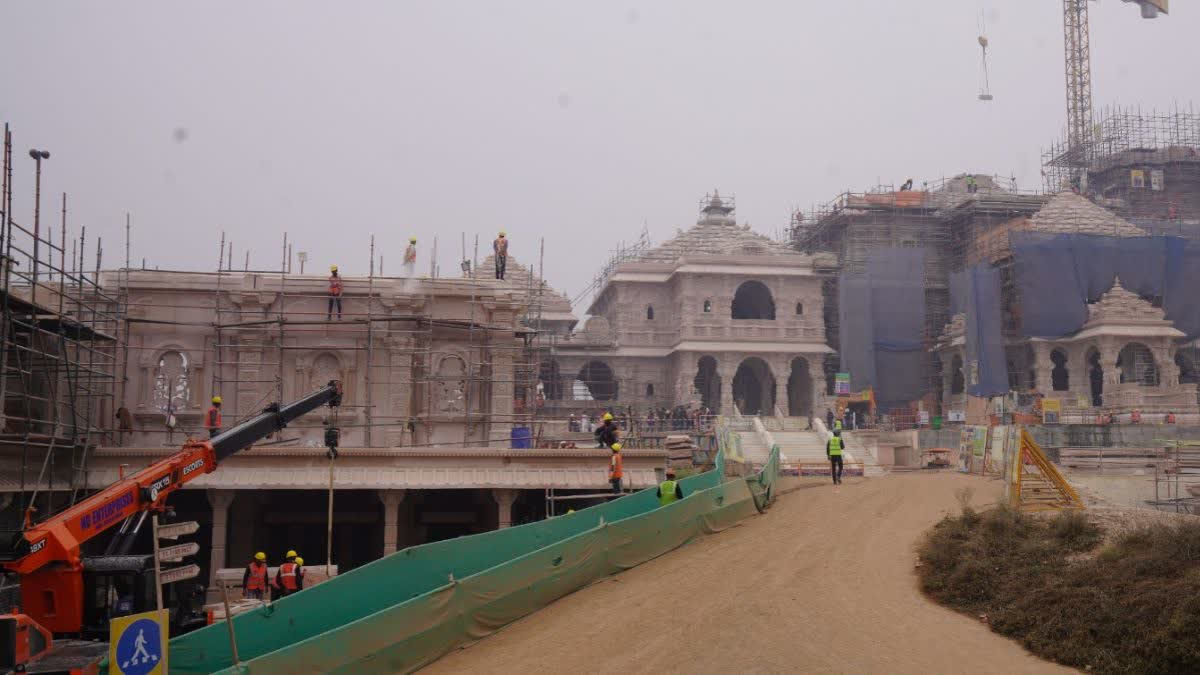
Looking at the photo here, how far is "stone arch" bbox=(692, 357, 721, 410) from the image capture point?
190ft

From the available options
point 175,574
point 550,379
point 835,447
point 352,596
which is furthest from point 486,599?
point 550,379

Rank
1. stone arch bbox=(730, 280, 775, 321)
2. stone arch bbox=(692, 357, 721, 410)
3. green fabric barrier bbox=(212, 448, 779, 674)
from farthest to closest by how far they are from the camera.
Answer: stone arch bbox=(730, 280, 775, 321) → stone arch bbox=(692, 357, 721, 410) → green fabric barrier bbox=(212, 448, 779, 674)

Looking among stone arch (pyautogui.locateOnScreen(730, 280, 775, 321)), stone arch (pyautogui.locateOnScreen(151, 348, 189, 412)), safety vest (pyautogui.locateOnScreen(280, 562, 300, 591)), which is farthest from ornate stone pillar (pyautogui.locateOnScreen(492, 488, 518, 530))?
stone arch (pyautogui.locateOnScreen(730, 280, 775, 321))

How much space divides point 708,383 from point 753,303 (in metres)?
5.39

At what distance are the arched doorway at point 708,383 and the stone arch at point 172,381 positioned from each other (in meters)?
31.8

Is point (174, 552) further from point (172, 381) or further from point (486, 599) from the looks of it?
point (172, 381)

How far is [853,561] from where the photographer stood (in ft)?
58.6

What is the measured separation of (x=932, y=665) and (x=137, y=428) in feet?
76.6

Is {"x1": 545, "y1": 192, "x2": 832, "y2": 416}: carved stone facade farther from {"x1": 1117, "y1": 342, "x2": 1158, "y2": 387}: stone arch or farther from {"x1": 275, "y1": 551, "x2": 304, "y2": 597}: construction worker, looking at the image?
{"x1": 275, "y1": 551, "x2": 304, "y2": 597}: construction worker

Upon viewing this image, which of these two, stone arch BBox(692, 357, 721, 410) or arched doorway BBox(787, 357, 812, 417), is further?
stone arch BBox(692, 357, 721, 410)

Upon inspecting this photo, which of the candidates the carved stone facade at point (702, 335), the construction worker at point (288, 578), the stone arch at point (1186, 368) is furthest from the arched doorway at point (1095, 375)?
the construction worker at point (288, 578)

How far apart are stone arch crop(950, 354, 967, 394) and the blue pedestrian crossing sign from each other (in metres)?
48.8

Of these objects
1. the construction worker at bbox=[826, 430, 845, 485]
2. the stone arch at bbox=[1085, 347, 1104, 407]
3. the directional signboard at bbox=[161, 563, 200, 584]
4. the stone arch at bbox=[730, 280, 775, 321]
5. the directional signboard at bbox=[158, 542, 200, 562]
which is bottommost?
the directional signboard at bbox=[161, 563, 200, 584]

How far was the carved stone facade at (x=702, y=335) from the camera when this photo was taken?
55031 mm
